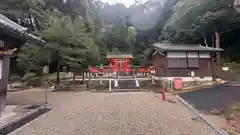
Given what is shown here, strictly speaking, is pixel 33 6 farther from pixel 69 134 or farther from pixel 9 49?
pixel 69 134

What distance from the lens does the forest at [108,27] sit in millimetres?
15297

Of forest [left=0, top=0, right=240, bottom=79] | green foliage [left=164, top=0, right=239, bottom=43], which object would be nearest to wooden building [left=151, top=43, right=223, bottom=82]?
forest [left=0, top=0, right=240, bottom=79]

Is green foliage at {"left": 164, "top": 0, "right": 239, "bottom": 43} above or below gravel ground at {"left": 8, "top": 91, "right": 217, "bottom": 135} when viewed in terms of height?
above

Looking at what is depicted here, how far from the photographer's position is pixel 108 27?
135 feet

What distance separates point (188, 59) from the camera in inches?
687

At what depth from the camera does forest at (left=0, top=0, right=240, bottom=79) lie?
15.3 meters

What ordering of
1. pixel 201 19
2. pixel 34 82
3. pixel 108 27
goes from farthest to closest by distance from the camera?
pixel 108 27 → pixel 201 19 → pixel 34 82

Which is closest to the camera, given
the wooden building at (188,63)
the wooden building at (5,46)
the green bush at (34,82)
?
the wooden building at (5,46)

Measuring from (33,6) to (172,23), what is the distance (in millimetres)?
18573

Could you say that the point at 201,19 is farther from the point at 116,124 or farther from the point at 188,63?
the point at 116,124

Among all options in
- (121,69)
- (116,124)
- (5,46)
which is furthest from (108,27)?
(116,124)

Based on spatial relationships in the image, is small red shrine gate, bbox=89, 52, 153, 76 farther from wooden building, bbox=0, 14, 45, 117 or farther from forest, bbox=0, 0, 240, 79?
wooden building, bbox=0, 14, 45, 117

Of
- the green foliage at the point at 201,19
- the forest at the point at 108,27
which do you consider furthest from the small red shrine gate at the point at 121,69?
the green foliage at the point at 201,19

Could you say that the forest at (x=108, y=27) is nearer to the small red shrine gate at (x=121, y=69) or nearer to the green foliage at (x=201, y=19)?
the green foliage at (x=201, y=19)
